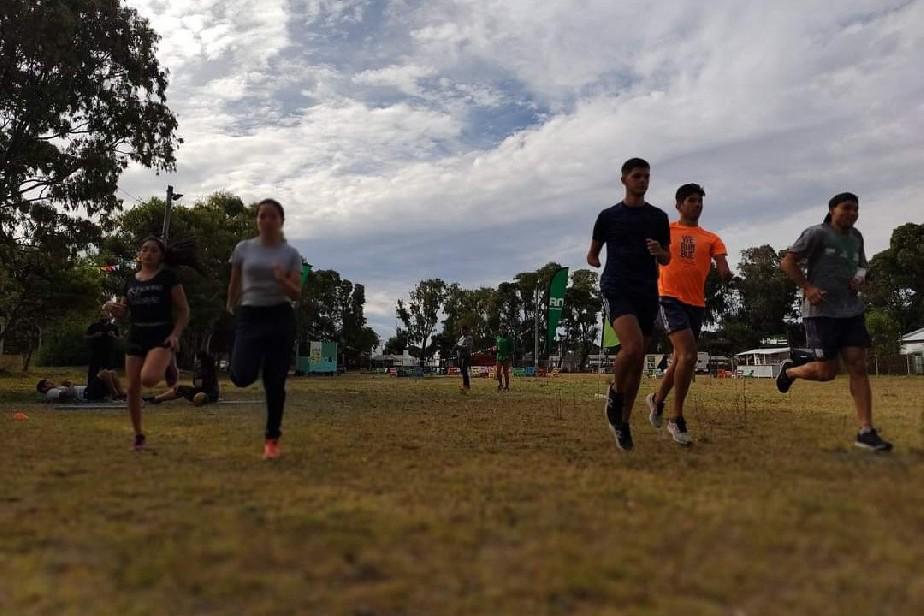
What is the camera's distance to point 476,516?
9.70 feet

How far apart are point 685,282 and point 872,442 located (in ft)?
6.18

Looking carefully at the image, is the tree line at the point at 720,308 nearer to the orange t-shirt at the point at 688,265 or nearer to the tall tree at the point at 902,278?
the tall tree at the point at 902,278

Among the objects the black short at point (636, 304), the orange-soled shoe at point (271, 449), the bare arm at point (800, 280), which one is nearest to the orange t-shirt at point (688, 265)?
the black short at point (636, 304)

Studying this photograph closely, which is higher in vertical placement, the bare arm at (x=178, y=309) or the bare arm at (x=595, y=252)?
the bare arm at (x=595, y=252)

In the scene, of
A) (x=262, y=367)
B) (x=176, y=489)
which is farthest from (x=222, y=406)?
(x=176, y=489)

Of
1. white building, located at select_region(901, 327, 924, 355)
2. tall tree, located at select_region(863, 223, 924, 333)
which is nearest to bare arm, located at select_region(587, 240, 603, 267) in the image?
white building, located at select_region(901, 327, 924, 355)

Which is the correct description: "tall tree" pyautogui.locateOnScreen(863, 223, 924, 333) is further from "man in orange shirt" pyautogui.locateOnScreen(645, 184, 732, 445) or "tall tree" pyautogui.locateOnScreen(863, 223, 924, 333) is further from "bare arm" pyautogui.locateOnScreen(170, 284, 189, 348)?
"bare arm" pyautogui.locateOnScreen(170, 284, 189, 348)

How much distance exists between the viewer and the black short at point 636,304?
5352 mm

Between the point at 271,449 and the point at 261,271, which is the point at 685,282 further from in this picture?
the point at 271,449

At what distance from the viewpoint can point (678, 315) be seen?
19.4ft

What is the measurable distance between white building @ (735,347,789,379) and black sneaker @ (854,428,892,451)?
37.4m

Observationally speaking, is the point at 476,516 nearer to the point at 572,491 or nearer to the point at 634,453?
the point at 572,491

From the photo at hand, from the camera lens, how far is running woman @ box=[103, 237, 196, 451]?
5.28 m

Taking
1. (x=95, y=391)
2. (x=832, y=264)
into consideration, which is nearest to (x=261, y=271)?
(x=832, y=264)
